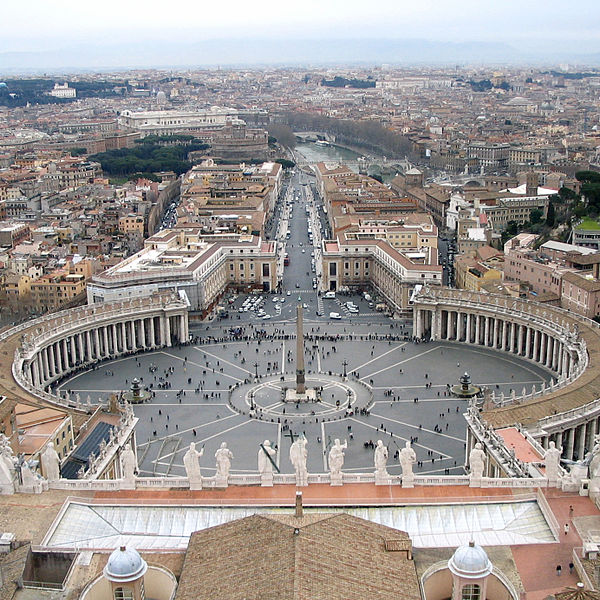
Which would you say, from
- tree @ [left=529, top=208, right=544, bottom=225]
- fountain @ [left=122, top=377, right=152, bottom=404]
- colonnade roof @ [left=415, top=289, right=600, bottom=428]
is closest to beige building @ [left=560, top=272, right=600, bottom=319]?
colonnade roof @ [left=415, top=289, right=600, bottom=428]

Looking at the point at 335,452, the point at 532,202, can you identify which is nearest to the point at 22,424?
the point at 335,452

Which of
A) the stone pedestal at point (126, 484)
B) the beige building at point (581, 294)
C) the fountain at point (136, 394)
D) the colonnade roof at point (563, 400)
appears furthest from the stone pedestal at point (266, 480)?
the beige building at point (581, 294)

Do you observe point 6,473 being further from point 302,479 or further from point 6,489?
point 302,479

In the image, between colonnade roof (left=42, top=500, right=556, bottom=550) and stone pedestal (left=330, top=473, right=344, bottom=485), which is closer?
colonnade roof (left=42, top=500, right=556, bottom=550)

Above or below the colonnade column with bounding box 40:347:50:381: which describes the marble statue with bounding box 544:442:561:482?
above

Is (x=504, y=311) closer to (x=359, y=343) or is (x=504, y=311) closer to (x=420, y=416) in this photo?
(x=359, y=343)

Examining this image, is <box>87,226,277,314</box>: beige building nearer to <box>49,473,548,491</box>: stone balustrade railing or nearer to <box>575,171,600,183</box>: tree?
<box>575,171,600,183</box>: tree

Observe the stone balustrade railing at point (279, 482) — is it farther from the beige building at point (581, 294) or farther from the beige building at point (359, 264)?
the beige building at point (359, 264)
